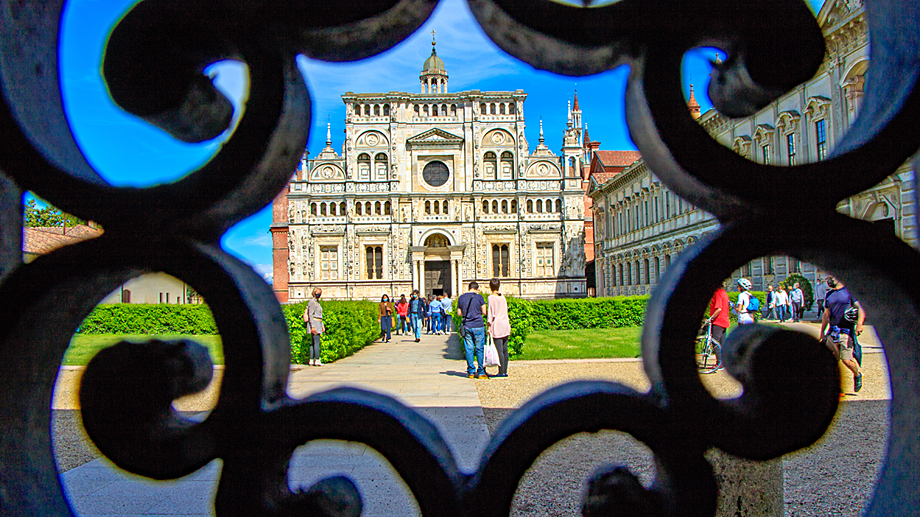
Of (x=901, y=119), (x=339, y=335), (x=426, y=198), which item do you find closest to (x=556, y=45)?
(x=901, y=119)

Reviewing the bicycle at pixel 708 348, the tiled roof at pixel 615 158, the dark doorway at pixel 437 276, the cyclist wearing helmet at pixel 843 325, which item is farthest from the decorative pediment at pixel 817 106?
the tiled roof at pixel 615 158

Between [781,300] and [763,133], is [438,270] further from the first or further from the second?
[781,300]

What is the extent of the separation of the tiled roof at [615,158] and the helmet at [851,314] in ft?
131

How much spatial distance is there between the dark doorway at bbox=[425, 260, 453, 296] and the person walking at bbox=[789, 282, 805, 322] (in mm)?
24295

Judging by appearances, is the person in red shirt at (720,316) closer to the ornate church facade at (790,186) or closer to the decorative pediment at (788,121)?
the ornate church facade at (790,186)

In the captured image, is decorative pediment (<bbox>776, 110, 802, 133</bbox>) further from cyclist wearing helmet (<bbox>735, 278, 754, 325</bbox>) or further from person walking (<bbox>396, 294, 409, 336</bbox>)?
person walking (<bbox>396, 294, 409, 336</bbox>)

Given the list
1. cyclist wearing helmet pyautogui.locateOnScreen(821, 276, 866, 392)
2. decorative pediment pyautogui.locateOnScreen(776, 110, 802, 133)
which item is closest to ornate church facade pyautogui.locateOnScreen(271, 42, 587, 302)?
decorative pediment pyautogui.locateOnScreen(776, 110, 802, 133)

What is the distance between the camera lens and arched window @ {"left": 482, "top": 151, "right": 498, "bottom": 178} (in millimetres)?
40750

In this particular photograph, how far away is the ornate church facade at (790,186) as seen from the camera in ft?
44.0

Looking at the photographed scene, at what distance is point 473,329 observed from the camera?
342 inches

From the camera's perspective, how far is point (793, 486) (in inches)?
144

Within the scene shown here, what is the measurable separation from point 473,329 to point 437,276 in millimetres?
30406

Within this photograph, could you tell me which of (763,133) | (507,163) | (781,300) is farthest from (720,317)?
(507,163)

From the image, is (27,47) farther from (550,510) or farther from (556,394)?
(550,510)
